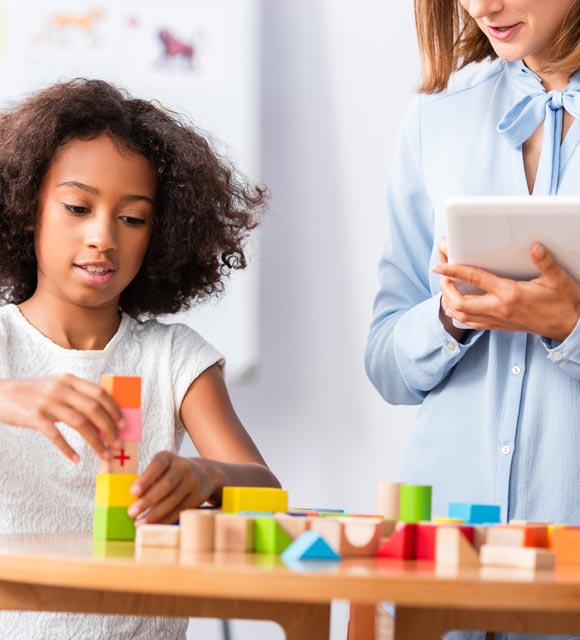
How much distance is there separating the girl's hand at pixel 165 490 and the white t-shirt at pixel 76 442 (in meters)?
0.36

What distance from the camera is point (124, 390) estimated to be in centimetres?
119

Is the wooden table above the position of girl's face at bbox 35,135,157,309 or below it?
below

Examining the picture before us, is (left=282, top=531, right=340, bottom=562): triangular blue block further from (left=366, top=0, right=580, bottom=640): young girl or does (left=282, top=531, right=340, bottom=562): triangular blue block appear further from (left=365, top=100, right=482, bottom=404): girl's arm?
(left=365, top=100, right=482, bottom=404): girl's arm

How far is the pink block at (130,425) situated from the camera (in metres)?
1.18

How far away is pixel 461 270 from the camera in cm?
136

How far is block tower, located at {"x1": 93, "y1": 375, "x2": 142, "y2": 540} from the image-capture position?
3.78 ft

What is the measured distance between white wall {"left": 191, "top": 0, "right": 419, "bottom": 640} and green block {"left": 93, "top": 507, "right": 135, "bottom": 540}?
2.07m

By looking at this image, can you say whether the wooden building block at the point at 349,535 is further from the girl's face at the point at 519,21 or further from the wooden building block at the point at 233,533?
the girl's face at the point at 519,21

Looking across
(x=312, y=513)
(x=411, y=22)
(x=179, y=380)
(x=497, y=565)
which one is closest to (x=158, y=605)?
(x=312, y=513)

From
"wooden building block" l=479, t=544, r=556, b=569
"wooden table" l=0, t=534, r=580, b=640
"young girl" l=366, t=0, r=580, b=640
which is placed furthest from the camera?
"young girl" l=366, t=0, r=580, b=640

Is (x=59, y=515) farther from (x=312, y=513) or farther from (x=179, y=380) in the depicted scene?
(x=312, y=513)

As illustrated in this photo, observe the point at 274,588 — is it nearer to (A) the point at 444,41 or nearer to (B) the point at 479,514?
(B) the point at 479,514

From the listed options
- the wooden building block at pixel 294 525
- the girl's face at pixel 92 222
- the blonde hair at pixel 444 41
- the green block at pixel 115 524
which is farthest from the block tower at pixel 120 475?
the blonde hair at pixel 444 41

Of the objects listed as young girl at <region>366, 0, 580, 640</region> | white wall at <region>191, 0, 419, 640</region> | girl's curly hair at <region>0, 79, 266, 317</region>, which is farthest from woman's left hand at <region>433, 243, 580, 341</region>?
white wall at <region>191, 0, 419, 640</region>
